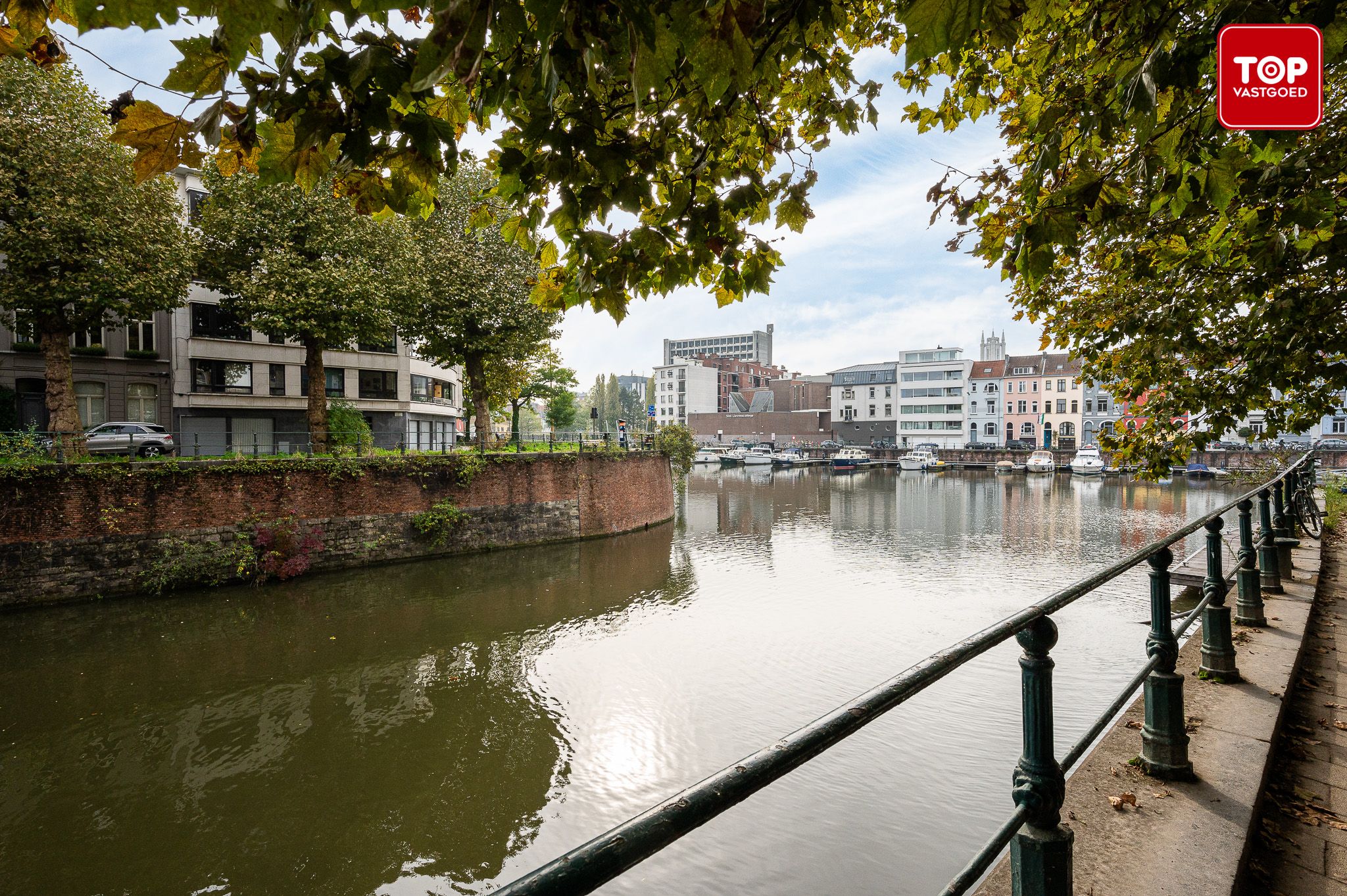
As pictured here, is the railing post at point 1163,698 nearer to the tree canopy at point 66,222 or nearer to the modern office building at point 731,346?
the tree canopy at point 66,222

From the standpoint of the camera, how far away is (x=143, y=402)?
27.1 m

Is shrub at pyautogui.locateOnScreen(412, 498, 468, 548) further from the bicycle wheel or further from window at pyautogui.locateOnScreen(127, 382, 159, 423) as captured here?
the bicycle wheel

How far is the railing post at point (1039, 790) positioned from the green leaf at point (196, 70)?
2939 millimetres

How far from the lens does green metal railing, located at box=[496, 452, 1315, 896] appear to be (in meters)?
0.82

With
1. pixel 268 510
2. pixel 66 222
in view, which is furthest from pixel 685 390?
pixel 66 222

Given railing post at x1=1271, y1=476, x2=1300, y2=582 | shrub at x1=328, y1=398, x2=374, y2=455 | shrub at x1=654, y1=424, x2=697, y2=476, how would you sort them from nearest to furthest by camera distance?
railing post at x1=1271, y1=476, x2=1300, y2=582 < shrub at x1=328, y1=398, x2=374, y2=455 < shrub at x1=654, y1=424, x2=697, y2=476

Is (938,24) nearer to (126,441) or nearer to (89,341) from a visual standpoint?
(126,441)

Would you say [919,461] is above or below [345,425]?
below

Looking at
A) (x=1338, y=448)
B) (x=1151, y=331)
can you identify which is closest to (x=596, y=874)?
(x=1151, y=331)

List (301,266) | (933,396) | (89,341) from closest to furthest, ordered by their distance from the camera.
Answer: (301,266)
(89,341)
(933,396)

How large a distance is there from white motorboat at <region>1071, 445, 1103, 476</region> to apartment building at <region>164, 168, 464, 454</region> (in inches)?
2123

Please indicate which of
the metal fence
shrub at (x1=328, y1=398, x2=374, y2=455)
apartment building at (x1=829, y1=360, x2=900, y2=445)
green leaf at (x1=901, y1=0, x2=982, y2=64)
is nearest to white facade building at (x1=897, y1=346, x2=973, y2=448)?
apartment building at (x1=829, y1=360, x2=900, y2=445)

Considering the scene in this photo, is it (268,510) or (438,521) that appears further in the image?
(438,521)

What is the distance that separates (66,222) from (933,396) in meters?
78.7
